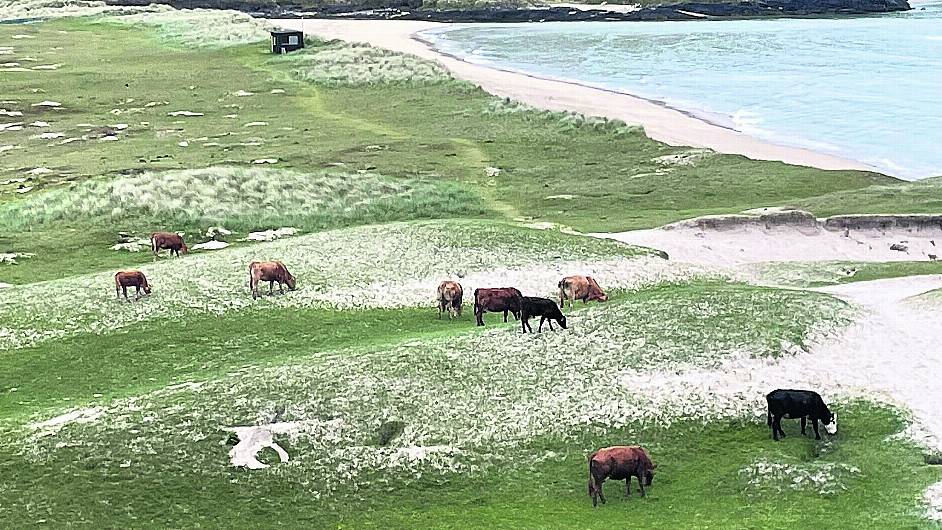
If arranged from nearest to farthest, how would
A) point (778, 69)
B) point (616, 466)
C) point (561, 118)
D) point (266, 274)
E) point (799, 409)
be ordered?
1. point (616, 466)
2. point (799, 409)
3. point (266, 274)
4. point (561, 118)
5. point (778, 69)

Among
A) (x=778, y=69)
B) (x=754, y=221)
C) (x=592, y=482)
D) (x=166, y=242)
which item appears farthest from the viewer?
(x=778, y=69)

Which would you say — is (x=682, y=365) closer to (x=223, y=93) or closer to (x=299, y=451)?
(x=299, y=451)

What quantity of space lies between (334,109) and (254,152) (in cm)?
1991

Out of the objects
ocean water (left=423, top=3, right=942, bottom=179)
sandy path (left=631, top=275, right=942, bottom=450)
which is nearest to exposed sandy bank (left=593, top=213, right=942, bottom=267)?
sandy path (left=631, top=275, right=942, bottom=450)

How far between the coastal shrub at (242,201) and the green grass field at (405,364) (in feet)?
0.56

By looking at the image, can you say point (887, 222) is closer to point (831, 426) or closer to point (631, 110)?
Result: point (831, 426)

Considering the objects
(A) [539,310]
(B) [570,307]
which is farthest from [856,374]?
(B) [570,307]

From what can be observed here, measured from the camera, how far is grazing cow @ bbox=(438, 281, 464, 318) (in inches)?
1236

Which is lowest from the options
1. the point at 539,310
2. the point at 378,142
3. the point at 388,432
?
the point at 378,142

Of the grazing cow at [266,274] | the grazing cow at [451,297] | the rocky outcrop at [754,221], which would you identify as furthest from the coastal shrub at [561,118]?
the grazing cow at [451,297]

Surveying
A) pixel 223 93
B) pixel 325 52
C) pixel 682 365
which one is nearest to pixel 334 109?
pixel 223 93

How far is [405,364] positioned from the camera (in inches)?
1022

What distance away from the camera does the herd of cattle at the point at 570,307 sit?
784 inches

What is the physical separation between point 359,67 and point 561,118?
3514cm
